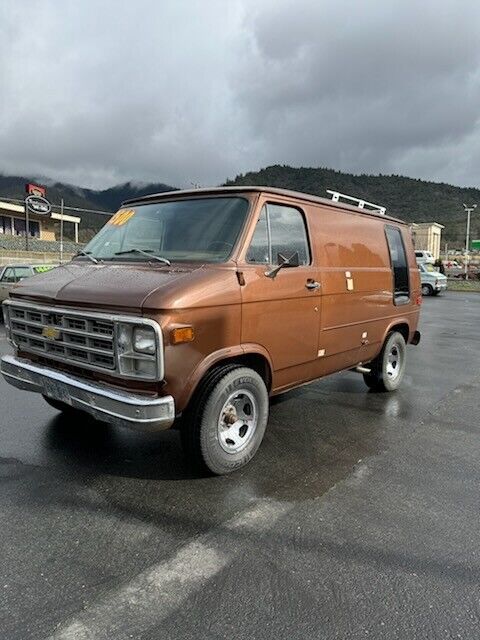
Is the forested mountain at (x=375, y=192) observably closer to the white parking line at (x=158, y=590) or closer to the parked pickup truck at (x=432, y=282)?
the parked pickup truck at (x=432, y=282)

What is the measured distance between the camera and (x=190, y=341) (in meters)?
3.43

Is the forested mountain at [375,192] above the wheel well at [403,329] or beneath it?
above

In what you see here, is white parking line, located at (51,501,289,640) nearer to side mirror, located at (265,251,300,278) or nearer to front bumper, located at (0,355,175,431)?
front bumper, located at (0,355,175,431)

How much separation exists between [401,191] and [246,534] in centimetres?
13320

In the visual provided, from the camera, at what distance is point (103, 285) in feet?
12.2

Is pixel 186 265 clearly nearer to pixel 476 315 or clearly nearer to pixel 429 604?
pixel 429 604

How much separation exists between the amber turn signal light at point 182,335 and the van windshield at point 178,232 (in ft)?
2.47

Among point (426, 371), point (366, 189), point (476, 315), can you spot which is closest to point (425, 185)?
point (366, 189)

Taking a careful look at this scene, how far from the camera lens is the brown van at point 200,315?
134 inches

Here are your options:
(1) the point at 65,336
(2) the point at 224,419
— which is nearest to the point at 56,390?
(1) the point at 65,336

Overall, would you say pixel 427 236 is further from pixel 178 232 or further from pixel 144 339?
pixel 144 339

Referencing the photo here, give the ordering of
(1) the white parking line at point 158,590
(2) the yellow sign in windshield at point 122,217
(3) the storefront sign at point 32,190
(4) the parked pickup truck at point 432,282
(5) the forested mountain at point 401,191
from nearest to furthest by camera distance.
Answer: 1. (1) the white parking line at point 158,590
2. (2) the yellow sign in windshield at point 122,217
3. (4) the parked pickup truck at point 432,282
4. (3) the storefront sign at point 32,190
5. (5) the forested mountain at point 401,191

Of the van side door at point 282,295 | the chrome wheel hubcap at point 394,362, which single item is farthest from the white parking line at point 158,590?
the chrome wheel hubcap at point 394,362

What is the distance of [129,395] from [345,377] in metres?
4.59
